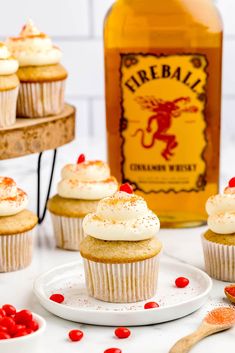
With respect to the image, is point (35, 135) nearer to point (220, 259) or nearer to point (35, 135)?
point (35, 135)

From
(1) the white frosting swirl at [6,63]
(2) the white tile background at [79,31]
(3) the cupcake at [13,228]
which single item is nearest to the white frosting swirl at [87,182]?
(3) the cupcake at [13,228]

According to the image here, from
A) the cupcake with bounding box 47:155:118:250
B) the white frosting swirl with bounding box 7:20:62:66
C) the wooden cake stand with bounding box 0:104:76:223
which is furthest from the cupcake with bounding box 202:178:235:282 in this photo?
the white frosting swirl with bounding box 7:20:62:66

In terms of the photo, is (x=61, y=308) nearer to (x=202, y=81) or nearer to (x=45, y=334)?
(x=45, y=334)

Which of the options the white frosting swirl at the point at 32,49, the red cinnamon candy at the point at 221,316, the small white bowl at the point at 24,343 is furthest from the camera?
the white frosting swirl at the point at 32,49

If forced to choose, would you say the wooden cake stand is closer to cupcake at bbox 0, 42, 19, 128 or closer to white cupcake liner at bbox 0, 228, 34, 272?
cupcake at bbox 0, 42, 19, 128

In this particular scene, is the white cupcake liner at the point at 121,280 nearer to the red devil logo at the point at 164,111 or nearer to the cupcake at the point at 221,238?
the cupcake at the point at 221,238

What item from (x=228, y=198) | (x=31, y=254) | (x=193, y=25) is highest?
(x=193, y=25)

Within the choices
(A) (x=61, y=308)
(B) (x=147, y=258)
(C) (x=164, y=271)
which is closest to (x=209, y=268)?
(C) (x=164, y=271)
